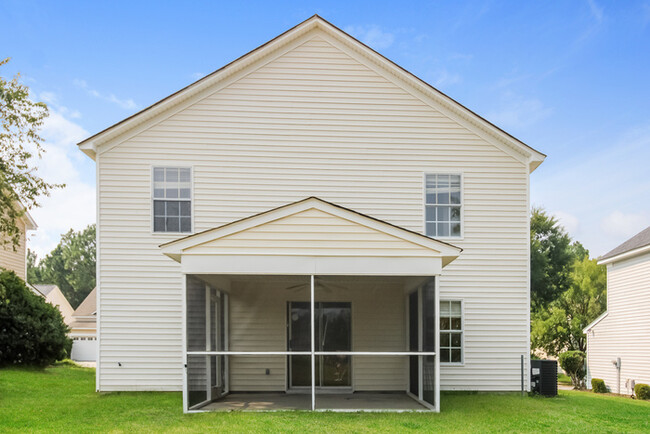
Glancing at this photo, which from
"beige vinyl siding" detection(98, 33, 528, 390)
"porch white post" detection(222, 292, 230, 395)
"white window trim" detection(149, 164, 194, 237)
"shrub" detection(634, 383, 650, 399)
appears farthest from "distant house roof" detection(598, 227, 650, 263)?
"white window trim" detection(149, 164, 194, 237)

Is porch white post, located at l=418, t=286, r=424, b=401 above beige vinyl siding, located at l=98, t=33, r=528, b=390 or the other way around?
the other way around

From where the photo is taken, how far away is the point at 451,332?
500 inches

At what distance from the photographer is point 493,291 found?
1279 cm

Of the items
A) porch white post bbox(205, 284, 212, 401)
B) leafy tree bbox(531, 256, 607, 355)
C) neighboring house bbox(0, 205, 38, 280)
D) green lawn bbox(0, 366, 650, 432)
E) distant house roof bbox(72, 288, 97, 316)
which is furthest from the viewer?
distant house roof bbox(72, 288, 97, 316)

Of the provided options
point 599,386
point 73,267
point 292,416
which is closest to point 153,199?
point 292,416

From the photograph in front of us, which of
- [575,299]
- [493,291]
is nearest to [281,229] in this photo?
[493,291]

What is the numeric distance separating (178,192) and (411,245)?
224 inches

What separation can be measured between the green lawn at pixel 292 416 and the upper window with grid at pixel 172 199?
12.0 feet

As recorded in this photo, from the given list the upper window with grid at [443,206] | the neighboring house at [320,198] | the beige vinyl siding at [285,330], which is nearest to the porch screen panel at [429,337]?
the neighboring house at [320,198]

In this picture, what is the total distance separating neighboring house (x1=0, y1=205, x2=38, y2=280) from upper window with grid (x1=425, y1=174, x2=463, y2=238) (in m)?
18.2

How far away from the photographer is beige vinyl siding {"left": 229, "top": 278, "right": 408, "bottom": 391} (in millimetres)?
12531

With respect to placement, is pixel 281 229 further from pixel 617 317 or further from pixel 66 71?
pixel 617 317

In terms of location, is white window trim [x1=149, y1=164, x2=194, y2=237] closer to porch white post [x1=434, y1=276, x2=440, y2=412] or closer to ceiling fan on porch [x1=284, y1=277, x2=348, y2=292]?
ceiling fan on porch [x1=284, y1=277, x2=348, y2=292]

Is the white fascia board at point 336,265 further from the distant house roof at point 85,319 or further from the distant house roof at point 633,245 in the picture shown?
the distant house roof at point 85,319
